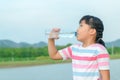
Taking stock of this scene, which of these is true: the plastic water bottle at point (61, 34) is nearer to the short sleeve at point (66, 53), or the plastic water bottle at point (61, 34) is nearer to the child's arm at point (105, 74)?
the short sleeve at point (66, 53)

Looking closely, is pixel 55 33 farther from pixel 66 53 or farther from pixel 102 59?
pixel 102 59

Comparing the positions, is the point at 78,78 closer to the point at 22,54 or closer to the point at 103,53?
the point at 103,53

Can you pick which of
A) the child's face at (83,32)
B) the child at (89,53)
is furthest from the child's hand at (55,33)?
the child's face at (83,32)

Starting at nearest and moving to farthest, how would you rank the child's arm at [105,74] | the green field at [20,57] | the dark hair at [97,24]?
the child's arm at [105,74] → the dark hair at [97,24] → the green field at [20,57]

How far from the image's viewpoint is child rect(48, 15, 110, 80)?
260 cm

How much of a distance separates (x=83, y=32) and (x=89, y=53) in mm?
134

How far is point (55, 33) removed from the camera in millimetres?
2670

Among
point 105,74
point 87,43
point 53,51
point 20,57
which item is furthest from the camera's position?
point 20,57

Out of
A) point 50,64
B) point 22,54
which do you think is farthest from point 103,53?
point 50,64

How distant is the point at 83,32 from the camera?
2.67 m

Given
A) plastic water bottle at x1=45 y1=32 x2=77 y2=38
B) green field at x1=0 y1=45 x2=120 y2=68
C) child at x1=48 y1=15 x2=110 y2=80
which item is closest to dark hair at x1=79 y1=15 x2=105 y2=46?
child at x1=48 y1=15 x2=110 y2=80

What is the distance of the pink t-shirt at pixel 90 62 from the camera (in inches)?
102

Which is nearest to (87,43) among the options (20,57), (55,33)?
(55,33)

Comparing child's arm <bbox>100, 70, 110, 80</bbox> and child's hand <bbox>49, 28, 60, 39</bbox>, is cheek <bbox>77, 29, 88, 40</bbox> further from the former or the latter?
child's arm <bbox>100, 70, 110, 80</bbox>
